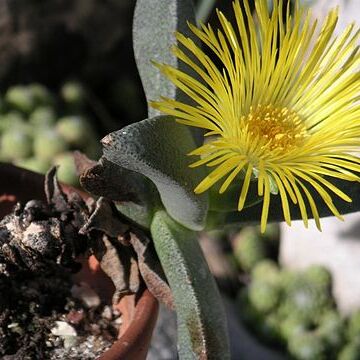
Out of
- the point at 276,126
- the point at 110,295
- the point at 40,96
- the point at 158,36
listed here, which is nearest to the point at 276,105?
the point at 276,126

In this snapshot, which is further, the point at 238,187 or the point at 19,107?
the point at 19,107

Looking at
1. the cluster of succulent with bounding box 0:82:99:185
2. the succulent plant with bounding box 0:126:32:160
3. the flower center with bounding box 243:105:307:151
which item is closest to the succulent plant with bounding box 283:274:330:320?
the cluster of succulent with bounding box 0:82:99:185

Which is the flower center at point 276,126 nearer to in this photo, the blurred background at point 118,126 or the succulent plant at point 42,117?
the blurred background at point 118,126

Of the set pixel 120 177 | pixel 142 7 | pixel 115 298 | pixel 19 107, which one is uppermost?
pixel 142 7

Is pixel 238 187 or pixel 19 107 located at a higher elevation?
pixel 238 187

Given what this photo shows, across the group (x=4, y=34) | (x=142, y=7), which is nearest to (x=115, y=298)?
(x=142, y=7)

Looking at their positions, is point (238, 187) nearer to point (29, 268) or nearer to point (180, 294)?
point (180, 294)

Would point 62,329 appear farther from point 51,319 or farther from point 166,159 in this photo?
point 166,159
